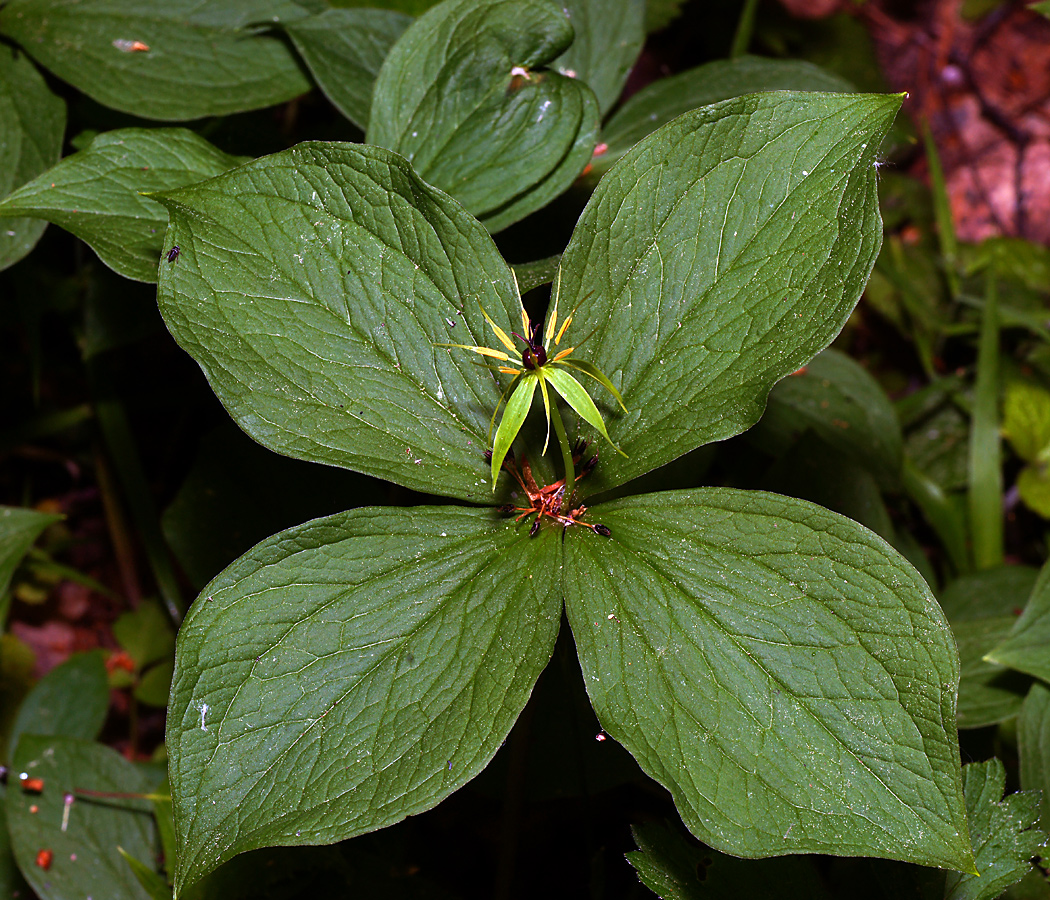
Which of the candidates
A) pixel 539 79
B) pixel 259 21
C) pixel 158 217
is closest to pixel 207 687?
pixel 158 217

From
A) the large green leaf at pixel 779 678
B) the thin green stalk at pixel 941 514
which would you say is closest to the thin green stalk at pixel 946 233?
the thin green stalk at pixel 941 514

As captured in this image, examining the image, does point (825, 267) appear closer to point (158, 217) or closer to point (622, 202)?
point (622, 202)

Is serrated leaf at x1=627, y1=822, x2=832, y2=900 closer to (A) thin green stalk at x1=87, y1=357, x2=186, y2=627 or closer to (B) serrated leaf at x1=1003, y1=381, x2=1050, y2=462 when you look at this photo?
(A) thin green stalk at x1=87, y1=357, x2=186, y2=627

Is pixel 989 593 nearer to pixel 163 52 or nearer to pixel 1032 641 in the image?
pixel 1032 641

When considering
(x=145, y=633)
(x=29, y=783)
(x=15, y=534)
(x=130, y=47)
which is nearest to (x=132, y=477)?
(x=15, y=534)

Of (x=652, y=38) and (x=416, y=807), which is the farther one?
(x=652, y=38)

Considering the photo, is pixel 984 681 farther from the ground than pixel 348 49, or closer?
closer

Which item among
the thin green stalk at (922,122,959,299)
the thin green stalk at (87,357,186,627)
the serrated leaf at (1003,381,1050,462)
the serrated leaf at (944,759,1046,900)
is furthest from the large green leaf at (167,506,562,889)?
the thin green stalk at (922,122,959,299)

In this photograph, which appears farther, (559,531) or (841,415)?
(841,415)
